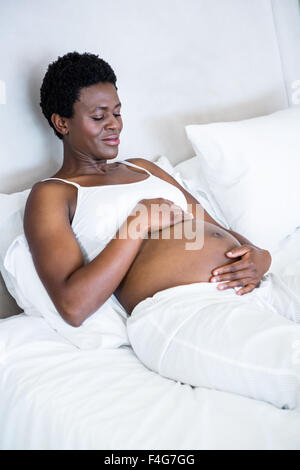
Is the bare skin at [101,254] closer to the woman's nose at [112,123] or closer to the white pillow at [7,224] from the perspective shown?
the woman's nose at [112,123]

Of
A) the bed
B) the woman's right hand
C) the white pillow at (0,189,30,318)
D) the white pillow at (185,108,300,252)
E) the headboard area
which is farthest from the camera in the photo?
the white pillow at (185,108,300,252)

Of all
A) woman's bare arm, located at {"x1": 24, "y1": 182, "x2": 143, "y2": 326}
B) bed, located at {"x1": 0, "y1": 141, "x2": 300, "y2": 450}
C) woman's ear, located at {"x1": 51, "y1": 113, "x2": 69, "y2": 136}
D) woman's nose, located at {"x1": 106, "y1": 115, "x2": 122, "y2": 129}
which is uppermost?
woman's ear, located at {"x1": 51, "y1": 113, "x2": 69, "y2": 136}

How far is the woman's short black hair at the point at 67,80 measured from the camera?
132 cm

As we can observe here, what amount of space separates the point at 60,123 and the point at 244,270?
2.22 feet

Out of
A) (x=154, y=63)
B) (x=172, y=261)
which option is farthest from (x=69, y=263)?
(x=154, y=63)

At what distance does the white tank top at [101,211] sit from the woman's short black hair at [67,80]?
24cm

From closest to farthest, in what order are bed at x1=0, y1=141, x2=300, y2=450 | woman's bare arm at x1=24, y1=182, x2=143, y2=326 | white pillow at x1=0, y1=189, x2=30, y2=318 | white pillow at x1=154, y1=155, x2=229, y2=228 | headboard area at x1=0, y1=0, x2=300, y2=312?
bed at x1=0, y1=141, x2=300, y2=450 < woman's bare arm at x1=24, y1=182, x2=143, y2=326 < white pillow at x1=0, y1=189, x2=30, y2=318 < headboard area at x1=0, y1=0, x2=300, y2=312 < white pillow at x1=154, y1=155, x2=229, y2=228

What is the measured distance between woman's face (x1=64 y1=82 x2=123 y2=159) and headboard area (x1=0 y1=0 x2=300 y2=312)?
18cm

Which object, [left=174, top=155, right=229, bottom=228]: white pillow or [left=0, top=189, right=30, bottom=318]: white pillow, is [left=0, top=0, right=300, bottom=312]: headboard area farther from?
[left=174, top=155, right=229, bottom=228]: white pillow

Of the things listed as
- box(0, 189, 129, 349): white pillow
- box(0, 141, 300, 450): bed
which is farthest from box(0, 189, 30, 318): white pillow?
box(0, 141, 300, 450): bed

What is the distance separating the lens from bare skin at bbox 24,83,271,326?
105cm

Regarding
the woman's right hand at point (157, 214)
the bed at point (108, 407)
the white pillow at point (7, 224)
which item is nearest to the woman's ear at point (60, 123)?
the white pillow at point (7, 224)
